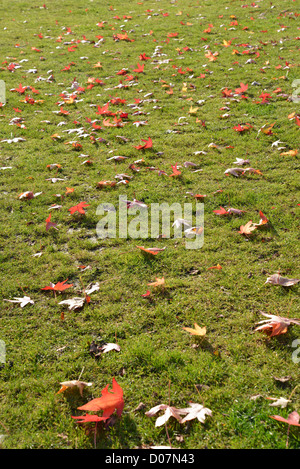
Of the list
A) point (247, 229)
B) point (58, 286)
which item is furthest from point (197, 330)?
point (247, 229)

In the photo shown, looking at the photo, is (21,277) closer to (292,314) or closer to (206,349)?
(206,349)

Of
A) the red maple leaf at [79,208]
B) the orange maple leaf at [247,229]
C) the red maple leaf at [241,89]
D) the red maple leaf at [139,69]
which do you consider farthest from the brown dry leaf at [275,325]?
the red maple leaf at [139,69]

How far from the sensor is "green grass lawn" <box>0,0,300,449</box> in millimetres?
2127

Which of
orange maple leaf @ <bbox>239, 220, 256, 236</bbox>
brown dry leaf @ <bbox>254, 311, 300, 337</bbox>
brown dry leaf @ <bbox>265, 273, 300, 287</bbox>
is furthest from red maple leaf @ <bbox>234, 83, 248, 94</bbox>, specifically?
brown dry leaf @ <bbox>254, 311, 300, 337</bbox>

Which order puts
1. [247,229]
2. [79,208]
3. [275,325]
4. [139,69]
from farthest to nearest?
[139,69], [79,208], [247,229], [275,325]

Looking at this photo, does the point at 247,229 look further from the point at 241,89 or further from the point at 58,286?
the point at 241,89

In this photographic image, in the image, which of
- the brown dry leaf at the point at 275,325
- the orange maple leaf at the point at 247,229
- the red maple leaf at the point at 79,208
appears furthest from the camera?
the red maple leaf at the point at 79,208

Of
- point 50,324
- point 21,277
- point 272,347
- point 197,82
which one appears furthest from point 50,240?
point 197,82

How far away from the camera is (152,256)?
3.28 metres

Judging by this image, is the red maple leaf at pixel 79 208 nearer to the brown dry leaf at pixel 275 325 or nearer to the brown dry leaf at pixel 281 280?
the brown dry leaf at pixel 281 280

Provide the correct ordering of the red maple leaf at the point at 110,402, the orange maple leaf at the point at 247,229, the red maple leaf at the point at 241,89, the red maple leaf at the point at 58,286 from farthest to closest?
the red maple leaf at the point at 241,89 < the orange maple leaf at the point at 247,229 < the red maple leaf at the point at 58,286 < the red maple leaf at the point at 110,402

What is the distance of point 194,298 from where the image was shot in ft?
9.36

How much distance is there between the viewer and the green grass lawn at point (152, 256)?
6.98ft
